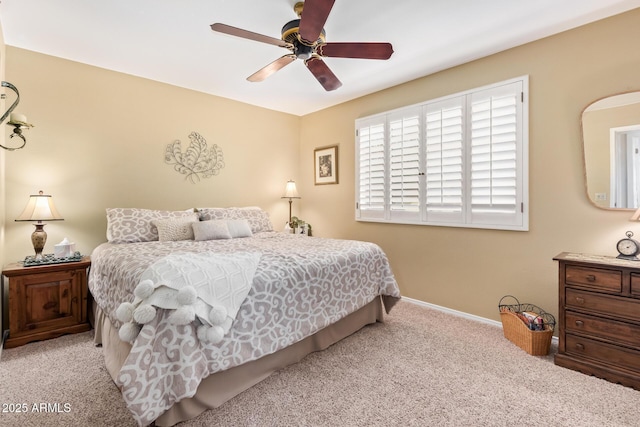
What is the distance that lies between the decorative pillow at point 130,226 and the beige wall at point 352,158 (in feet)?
1.32

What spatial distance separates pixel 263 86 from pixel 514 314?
11.8 feet

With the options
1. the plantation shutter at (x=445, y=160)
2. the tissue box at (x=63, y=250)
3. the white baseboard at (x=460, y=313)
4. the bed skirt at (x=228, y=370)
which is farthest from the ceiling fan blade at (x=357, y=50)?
the tissue box at (x=63, y=250)

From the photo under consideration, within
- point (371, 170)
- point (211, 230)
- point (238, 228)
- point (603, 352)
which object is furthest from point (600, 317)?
point (211, 230)

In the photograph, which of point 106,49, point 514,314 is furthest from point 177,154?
point 514,314

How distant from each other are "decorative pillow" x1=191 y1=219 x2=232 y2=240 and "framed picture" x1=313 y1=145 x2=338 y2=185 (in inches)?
71.7

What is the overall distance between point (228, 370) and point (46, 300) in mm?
1987

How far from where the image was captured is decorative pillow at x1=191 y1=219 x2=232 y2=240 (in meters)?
3.01

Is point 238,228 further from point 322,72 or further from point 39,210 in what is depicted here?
point 322,72

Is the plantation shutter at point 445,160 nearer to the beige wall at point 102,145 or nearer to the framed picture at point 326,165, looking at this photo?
the framed picture at point 326,165

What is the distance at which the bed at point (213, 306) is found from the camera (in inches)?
55.9

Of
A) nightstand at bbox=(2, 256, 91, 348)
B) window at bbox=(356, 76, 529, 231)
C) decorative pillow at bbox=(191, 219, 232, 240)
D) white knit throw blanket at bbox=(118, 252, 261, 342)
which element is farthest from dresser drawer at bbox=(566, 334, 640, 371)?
nightstand at bbox=(2, 256, 91, 348)

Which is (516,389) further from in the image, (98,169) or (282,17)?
(98,169)

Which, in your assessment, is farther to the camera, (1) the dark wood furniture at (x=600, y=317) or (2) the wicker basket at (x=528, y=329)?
(2) the wicker basket at (x=528, y=329)

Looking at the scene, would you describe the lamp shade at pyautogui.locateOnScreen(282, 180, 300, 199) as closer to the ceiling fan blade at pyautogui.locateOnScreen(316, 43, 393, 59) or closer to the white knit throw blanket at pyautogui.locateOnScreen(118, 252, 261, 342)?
the ceiling fan blade at pyautogui.locateOnScreen(316, 43, 393, 59)
